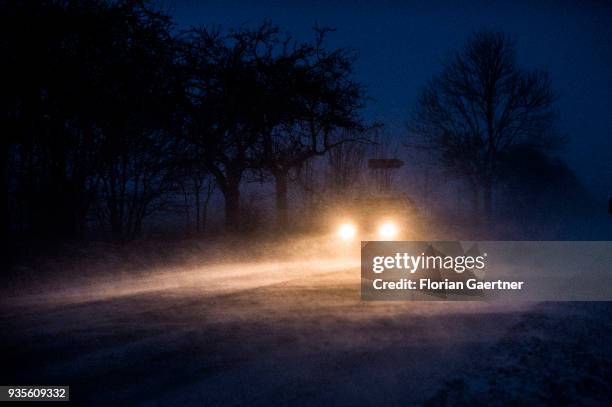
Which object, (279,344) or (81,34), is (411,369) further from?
(81,34)

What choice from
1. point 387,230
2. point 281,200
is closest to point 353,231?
point 387,230

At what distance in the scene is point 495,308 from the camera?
781cm

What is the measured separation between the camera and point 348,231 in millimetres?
16375

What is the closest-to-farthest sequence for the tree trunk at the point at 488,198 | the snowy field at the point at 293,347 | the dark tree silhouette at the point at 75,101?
1. the snowy field at the point at 293,347
2. the dark tree silhouette at the point at 75,101
3. the tree trunk at the point at 488,198

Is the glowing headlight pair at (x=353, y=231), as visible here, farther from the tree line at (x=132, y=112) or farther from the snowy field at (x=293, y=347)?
the snowy field at (x=293, y=347)

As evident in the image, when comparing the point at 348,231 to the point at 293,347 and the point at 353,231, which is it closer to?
the point at 353,231

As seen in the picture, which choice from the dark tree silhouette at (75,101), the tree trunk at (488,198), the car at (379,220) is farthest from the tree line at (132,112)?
the tree trunk at (488,198)

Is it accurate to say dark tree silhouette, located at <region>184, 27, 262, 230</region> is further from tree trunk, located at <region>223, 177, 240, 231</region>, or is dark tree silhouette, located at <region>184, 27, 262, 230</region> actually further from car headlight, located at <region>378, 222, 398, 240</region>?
car headlight, located at <region>378, 222, 398, 240</region>

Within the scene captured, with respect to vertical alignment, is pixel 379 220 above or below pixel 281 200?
below

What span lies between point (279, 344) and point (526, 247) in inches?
607

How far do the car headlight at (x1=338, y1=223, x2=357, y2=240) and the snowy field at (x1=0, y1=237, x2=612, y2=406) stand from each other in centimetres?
722

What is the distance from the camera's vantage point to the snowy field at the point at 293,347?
14.0 ft

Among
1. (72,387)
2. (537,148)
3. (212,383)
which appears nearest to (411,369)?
(212,383)

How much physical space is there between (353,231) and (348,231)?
0.60ft
